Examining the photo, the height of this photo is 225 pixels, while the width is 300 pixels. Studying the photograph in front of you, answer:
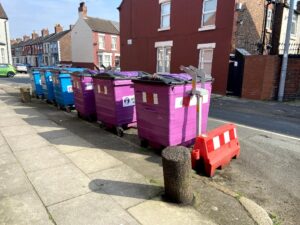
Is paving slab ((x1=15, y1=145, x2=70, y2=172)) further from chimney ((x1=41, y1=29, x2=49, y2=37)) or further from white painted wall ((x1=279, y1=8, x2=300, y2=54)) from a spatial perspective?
chimney ((x1=41, y1=29, x2=49, y2=37))

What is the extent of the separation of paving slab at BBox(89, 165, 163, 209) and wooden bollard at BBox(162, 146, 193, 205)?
0.33 m

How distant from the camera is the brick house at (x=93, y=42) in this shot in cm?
3400

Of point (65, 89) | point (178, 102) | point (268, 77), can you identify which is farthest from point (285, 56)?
point (65, 89)

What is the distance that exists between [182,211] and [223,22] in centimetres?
1209

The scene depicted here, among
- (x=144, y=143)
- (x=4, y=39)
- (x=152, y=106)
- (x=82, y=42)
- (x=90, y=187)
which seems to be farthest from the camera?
(x=82, y=42)

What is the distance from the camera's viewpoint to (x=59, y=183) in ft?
12.0

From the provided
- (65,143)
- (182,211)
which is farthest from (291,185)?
(65,143)

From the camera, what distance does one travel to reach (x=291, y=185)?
379cm

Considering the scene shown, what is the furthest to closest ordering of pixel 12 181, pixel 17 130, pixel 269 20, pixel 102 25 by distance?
pixel 102 25 → pixel 269 20 → pixel 17 130 → pixel 12 181

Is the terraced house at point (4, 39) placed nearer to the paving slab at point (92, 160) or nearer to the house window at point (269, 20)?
the house window at point (269, 20)

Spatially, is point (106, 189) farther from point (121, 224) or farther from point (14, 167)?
point (14, 167)

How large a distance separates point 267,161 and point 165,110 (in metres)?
2.17

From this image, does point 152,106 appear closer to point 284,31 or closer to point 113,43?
point 284,31

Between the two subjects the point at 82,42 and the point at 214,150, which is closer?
the point at 214,150
